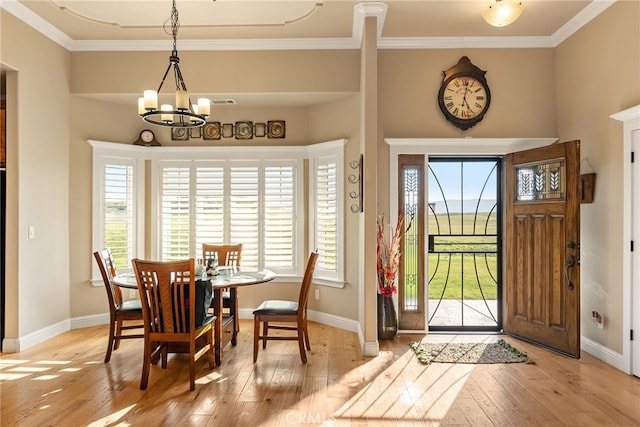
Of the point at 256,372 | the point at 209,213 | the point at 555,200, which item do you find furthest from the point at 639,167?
the point at 209,213

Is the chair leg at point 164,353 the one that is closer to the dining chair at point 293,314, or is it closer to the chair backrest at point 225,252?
the dining chair at point 293,314

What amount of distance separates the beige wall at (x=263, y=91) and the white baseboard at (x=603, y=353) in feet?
0.25

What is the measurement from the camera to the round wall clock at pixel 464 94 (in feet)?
15.5

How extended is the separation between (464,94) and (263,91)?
2.30m

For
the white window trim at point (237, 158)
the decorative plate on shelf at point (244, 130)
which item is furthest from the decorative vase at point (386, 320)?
the decorative plate on shelf at point (244, 130)

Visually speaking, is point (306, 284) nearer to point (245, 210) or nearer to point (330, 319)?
point (330, 319)

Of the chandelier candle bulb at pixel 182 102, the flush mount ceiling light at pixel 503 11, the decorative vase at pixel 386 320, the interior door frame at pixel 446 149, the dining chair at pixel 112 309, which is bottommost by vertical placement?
the decorative vase at pixel 386 320

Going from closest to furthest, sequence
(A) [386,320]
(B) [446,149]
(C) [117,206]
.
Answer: (A) [386,320], (B) [446,149], (C) [117,206]

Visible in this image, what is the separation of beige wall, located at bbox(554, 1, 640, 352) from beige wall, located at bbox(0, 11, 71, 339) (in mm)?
5610

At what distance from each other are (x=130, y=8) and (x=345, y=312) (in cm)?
395

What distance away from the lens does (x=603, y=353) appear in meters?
3.89

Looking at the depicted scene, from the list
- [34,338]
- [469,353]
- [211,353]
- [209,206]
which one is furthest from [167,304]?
[469,353]

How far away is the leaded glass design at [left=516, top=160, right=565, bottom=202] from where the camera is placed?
403cm

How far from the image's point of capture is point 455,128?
4.74 meters
